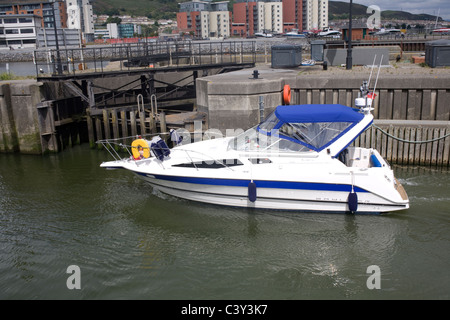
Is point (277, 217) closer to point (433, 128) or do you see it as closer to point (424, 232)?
point (424, 232)

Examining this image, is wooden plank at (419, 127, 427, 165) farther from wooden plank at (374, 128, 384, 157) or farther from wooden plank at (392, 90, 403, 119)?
wooden plank at (392, 90, 403, 119)

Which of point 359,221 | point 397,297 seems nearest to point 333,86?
point 359,221

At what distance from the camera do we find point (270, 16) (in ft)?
508

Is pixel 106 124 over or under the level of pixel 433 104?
under

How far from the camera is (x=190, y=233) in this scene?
1038 cm

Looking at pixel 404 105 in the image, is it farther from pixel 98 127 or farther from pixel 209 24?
pixel 209 24

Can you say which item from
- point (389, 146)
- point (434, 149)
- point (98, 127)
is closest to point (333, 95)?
point (389, 146)

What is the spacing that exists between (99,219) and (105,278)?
2855mm

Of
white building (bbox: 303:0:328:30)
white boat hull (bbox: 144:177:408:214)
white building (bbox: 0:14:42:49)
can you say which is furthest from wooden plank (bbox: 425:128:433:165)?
white building (bbox: 303:0:328:30)

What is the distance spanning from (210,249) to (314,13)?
565ft

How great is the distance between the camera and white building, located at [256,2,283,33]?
15289 centimetres

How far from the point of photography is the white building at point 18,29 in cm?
9975

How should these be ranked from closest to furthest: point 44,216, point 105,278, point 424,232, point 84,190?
point 105,278 < point 424,232 < point 44,216 < point 84,190

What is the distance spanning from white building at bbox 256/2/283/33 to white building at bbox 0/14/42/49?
7827cm
